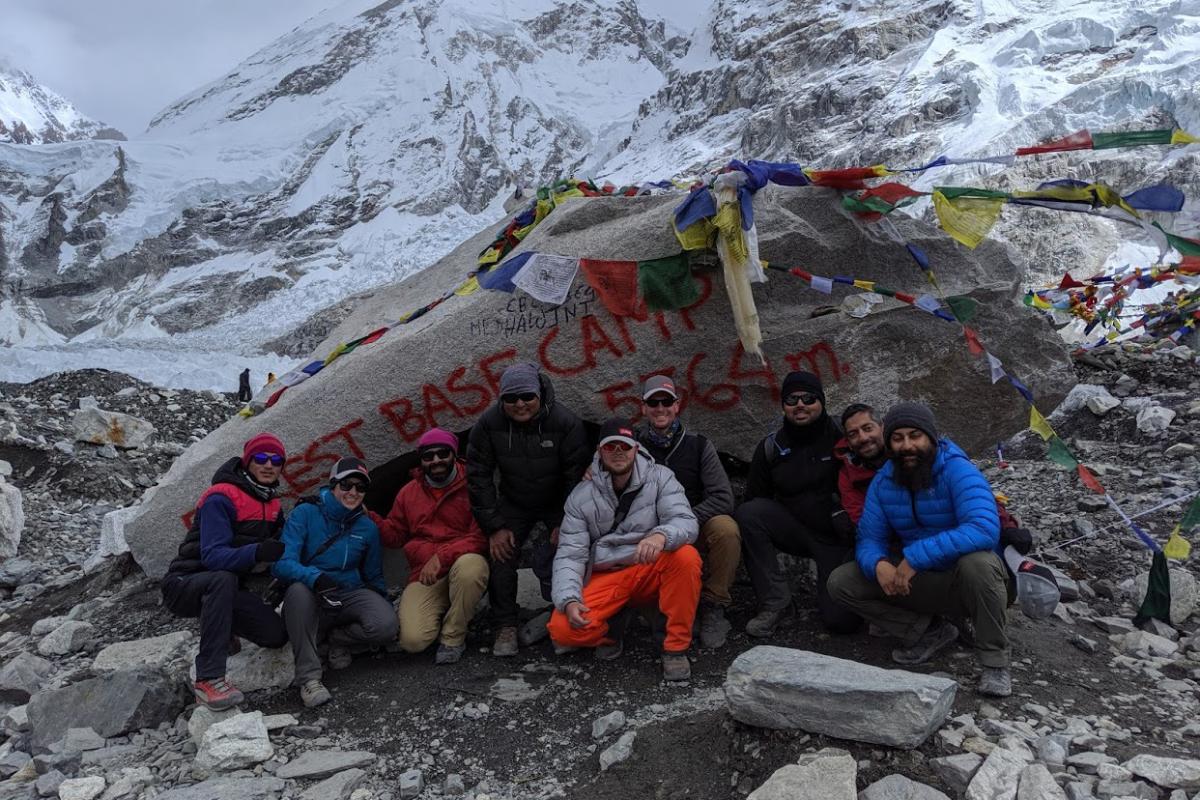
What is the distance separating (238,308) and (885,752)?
115 metres

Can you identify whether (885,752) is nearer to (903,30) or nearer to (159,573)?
(159,573)

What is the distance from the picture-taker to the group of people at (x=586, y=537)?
4.12 metres

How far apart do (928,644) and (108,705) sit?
4.33 m

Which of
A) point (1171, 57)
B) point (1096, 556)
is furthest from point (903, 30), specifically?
point (1096, 556)

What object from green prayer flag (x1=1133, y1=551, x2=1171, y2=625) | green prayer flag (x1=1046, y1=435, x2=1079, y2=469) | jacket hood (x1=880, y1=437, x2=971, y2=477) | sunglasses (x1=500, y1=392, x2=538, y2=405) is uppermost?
sunglasses (x1=500, y1=392, x2=538, y2=405)

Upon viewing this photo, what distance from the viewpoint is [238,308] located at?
107m

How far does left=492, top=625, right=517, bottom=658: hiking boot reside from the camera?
189 inches

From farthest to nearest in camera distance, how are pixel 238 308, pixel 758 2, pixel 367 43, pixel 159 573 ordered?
pixel 367 43 < pixel 758 2 < pixel 238 308 < pixel 159 573

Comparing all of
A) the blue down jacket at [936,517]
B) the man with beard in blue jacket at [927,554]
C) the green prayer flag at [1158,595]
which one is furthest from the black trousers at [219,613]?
the green prayer flag at [1158,595]

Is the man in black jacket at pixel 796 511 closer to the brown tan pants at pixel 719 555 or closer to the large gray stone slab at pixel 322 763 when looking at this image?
the brown tan pants at pixel 719 555

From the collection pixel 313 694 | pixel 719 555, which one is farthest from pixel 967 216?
pixel 313 694

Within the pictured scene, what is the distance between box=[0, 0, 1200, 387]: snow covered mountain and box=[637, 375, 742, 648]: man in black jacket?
2608 centimetres

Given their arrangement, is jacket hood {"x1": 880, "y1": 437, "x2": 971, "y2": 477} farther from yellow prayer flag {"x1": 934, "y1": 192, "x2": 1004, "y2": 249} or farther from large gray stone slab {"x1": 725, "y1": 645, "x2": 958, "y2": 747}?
yellow prayer flag {"x1": 934, "y1": 192, "x2": 1004, "y2": 249}

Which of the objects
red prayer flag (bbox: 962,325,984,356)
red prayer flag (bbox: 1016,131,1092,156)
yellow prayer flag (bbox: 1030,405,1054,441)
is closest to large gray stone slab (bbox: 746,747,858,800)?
yellow prayer flag (bbox: 1030,405,1054,441)
